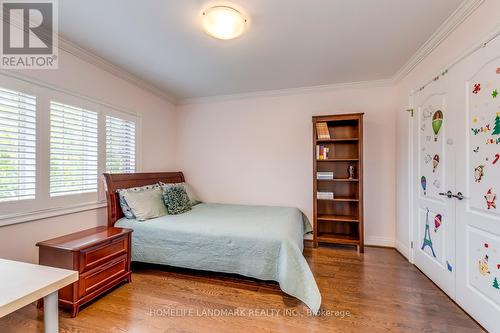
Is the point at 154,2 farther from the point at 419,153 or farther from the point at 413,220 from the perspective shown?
the point at 413,220

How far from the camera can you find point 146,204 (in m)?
2.76

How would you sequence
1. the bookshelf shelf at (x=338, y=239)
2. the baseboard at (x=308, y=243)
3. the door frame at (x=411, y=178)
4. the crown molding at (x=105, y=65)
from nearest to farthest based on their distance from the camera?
the crown molding at (x=105, y=65)
the door frame at (x=411, y=178)
the bookshelf shelf at (x=338, y=239)
the baseboard at (x=308, y=243)

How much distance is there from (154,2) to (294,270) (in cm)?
248

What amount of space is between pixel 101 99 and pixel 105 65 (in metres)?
0.41

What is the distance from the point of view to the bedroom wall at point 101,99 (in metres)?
2.04

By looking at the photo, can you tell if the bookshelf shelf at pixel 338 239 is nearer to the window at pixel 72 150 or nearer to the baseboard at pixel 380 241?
the baseboard at pixel 380 241

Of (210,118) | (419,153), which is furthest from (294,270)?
(210,118)

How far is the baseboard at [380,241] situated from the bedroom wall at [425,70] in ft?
0.43

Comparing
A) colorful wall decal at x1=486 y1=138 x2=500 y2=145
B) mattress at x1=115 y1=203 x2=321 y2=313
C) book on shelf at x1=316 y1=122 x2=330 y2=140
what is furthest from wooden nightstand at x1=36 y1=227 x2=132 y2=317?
colorful wall decal at x1=486 y1=138 x2=500 y2=145

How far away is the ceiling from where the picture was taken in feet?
6.03

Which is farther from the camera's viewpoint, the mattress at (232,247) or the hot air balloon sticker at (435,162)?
the hot air balloon sticker at (435,162)

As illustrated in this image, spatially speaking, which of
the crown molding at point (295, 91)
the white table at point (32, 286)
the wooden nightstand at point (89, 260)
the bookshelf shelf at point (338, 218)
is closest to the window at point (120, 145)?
the wooden nightstand at point (89, 260)

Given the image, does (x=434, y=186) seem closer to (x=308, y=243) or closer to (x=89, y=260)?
(x=308, y=243)

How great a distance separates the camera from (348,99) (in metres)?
3.48
